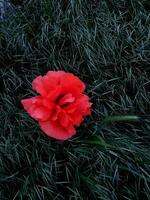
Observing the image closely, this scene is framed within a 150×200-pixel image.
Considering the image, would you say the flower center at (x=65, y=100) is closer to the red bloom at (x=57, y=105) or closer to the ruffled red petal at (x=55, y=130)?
the red bloom at (x=57, y=105)

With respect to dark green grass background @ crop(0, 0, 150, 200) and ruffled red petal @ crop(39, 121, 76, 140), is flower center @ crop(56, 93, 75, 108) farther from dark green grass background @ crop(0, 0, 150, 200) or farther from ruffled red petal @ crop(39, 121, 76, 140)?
dark green grass background @ crop(0, 0, 150, 200)

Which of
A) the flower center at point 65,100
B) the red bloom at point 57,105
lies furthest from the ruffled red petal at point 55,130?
the flower center at point 65,100

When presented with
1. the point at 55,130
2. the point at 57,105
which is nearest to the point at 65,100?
the point at 57,105

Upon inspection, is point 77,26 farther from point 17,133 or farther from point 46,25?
point 17,133

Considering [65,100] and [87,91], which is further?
[87,91]

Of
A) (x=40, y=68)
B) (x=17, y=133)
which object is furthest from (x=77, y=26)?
(x=17, y=133)

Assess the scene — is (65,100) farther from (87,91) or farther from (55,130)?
(87,91)

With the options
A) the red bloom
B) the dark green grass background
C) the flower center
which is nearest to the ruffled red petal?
the red bloom
